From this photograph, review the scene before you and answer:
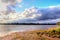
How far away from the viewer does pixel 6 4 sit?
1.55 metres

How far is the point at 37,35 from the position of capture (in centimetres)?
149

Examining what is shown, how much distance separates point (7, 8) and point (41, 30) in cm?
50

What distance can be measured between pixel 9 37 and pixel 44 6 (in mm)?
567

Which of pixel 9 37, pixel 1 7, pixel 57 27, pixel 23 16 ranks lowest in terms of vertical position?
pixel 9 37

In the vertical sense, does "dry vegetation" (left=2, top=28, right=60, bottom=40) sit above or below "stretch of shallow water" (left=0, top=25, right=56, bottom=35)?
below

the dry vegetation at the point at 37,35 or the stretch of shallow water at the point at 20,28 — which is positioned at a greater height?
the stretch of shallow water at the point at 20,28

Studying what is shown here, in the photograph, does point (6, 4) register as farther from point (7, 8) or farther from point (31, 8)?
point (31, 8)

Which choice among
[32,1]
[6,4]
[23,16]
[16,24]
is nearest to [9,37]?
[16,24]

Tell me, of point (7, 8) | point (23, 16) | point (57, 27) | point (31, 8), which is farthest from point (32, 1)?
point (57, 27)

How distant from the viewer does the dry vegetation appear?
1.47 metres

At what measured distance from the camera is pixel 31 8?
5.02 feet

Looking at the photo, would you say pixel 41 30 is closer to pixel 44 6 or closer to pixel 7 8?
pixel 44 6

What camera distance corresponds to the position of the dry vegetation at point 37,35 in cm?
147

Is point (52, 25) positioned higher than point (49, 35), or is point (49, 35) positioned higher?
point (52, 25)
